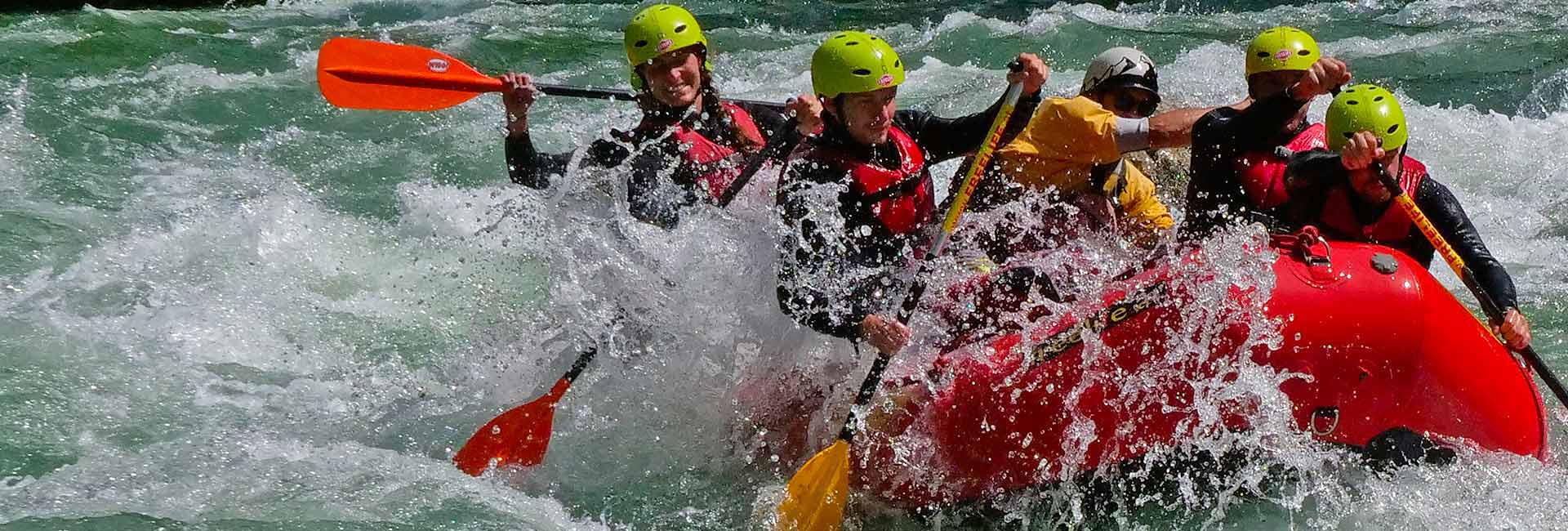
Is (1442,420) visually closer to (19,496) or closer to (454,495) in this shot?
(454,495)

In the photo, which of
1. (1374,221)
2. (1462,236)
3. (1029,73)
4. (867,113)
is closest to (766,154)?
(867,113)

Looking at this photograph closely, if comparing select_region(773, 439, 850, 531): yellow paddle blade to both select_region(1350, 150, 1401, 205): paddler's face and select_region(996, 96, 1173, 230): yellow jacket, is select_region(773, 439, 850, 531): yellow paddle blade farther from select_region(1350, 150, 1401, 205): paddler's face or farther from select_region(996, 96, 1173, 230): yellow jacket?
select_region(1350, 150, 1401, 205): paddler's face

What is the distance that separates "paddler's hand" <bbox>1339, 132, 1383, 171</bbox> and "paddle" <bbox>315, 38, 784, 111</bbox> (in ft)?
6.39

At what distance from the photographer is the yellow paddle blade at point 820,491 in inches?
149

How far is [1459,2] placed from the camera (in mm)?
10945

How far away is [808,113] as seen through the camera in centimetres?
411

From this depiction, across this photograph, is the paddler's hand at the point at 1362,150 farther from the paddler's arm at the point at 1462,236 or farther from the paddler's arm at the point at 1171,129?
the paddler's arm at the point at 1171,129

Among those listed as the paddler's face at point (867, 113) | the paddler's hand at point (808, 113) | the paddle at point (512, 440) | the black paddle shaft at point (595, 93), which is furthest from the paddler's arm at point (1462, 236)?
the paddle at point (512, 440)

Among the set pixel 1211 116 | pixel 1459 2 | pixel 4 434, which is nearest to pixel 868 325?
pixel 1211 116

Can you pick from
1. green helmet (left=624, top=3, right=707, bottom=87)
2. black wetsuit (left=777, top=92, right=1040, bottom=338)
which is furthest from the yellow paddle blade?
green helmet (left=624, top=3, right=707, bottom=87)

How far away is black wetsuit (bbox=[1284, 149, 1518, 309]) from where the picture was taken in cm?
395

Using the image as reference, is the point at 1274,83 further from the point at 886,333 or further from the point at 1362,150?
the point at 886,333

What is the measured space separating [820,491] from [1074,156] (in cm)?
119

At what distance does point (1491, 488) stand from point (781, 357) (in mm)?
2044
